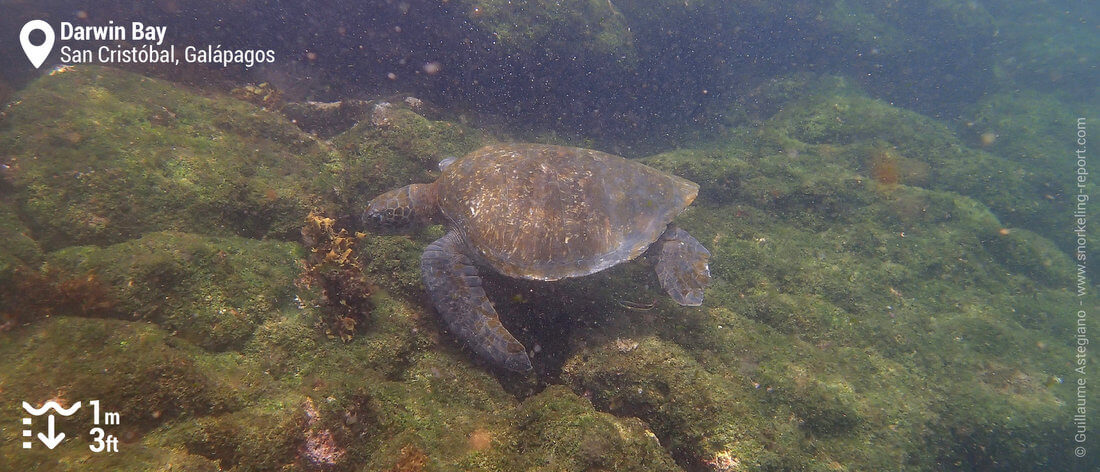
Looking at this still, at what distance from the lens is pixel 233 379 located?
2.99 metres

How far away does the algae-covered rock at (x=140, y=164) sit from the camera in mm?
4031

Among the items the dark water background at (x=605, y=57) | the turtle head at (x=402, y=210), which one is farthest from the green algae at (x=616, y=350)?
the dark water background at (x=605, y=57)

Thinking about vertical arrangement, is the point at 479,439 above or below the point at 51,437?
below

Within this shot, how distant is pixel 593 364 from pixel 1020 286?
8.29 meters

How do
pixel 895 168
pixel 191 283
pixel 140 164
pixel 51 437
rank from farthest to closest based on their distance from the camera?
1. pixel 895 168
2. pixel 140 164
3. pixel 191 283
4. pixel 51 437

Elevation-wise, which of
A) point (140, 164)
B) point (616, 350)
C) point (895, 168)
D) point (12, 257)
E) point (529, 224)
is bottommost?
point (895, 168)

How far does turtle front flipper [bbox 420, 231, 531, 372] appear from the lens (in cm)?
436

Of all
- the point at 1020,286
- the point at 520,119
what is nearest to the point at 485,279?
the point at 520,119

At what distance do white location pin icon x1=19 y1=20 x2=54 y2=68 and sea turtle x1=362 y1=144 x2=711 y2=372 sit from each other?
9773mm

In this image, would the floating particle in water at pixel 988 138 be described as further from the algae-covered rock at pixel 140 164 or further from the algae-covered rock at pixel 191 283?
the algae-covered rock at pixel 191 283

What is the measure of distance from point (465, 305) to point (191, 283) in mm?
2624

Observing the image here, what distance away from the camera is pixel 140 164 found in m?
4.56

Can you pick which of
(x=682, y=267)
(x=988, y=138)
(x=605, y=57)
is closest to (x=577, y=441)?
(x=682, y=267)

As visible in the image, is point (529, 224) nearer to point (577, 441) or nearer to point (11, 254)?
point (577, 441)
